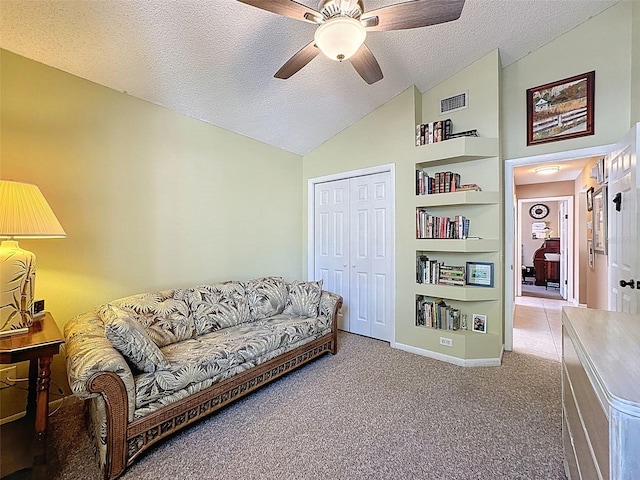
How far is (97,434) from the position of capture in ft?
Result: 5.24

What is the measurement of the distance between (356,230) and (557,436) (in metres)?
2.60

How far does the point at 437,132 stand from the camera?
3.12 meters

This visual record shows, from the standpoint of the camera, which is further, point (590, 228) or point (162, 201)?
point (590, 228)

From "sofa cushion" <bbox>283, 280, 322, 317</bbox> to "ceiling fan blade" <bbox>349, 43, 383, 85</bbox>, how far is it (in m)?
2.04

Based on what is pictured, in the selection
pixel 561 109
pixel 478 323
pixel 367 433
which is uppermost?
pixel 561 109

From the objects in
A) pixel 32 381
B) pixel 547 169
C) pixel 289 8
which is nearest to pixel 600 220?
pixel 547 169

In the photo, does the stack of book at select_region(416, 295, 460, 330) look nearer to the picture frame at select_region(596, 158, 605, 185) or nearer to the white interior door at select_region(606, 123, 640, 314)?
the white interior door at select_region(606, 123, 640, 314)

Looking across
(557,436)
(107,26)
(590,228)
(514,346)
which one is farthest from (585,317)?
(590,228)

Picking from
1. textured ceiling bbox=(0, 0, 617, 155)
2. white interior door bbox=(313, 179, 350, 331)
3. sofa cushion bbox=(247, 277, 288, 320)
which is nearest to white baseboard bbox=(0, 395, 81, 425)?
sofa cushion bbox=(247, 277, 288, 320)

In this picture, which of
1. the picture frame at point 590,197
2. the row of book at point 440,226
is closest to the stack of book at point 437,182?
the row of book at point 440,226

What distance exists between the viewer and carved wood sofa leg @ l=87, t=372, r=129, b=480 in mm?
1472

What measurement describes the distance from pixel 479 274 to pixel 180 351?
283 cm

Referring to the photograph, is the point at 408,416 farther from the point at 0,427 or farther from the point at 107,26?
the point at 107,26

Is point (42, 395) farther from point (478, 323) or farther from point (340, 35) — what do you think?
point (478, 323)
